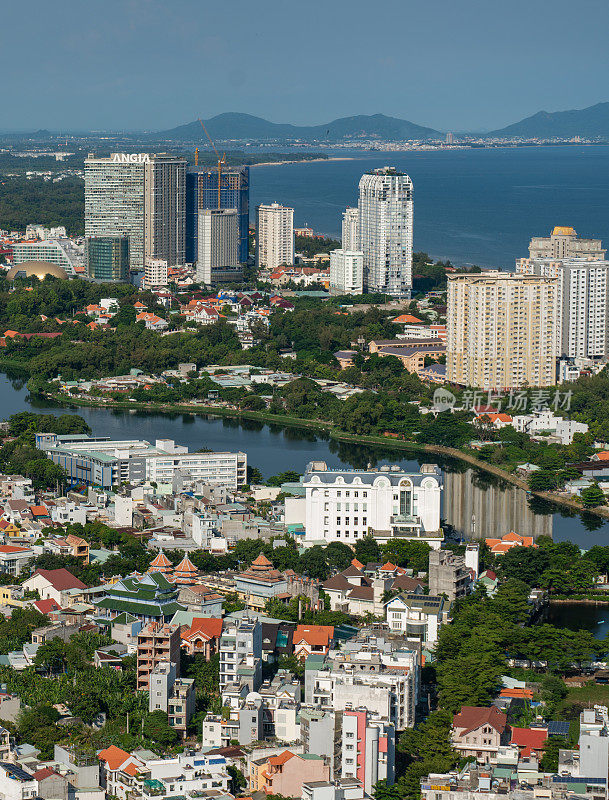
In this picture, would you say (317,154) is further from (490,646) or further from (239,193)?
(490,646)

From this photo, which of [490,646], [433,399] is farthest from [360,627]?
[433,399]

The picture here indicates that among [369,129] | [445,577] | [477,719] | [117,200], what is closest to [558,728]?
[477,719]

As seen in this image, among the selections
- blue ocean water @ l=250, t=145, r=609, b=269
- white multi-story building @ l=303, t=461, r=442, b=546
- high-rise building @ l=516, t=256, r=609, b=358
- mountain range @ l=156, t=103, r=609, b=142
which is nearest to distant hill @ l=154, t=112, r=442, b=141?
mountain range @ l=156, t=103, r=609, b=142

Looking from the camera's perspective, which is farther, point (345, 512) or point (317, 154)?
point (317, 154)

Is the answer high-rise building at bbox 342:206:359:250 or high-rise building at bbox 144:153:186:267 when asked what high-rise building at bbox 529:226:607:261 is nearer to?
high-rise building at bbox 342:206:359:250

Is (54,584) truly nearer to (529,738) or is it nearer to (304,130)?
(529,738)
